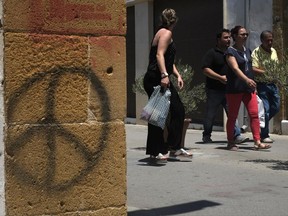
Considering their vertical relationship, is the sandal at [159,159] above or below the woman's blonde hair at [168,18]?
below

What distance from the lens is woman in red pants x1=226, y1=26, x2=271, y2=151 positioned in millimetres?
8148

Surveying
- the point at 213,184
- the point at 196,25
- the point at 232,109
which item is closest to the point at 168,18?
the point at 232,109

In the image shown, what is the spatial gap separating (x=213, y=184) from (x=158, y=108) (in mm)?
1134

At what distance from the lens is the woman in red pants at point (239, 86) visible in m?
8.15

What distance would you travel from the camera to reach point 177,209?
4949 mm

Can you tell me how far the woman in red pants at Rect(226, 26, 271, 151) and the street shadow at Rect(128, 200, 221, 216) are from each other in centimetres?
324

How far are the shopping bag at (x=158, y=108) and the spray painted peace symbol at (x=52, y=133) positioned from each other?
8.51 feet

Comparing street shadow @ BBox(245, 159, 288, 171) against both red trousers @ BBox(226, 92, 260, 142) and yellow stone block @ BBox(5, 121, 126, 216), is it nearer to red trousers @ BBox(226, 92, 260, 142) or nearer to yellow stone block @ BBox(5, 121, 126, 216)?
red trousers @ BBox(226, 92, 260, 142)

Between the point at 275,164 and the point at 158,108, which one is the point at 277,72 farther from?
the point at 158,108

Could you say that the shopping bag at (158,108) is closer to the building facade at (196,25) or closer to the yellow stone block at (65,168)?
the yellow stone block at (65,168)

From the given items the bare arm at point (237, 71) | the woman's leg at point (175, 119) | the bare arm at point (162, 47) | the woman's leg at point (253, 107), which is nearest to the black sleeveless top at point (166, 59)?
the bare arm at point (162, 47)

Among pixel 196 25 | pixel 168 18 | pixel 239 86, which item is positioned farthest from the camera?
pixel 196 25

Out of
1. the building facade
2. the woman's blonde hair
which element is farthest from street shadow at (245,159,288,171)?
the building facade

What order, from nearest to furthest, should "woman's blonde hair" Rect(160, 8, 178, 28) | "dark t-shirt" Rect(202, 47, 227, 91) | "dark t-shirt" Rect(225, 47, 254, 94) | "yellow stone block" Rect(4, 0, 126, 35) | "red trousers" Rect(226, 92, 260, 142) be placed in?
"yellow stone block" Rect(4, 0, 126, 35), "woman's blonde hair" Rect(160, 8, 178, 28), "dark t-shirt" Rect(225, 47, 254, 94), "red trousers" Rect(226, 92, 260, 142), "dark t-shirt" Rect(202, 47, 227, 91)
